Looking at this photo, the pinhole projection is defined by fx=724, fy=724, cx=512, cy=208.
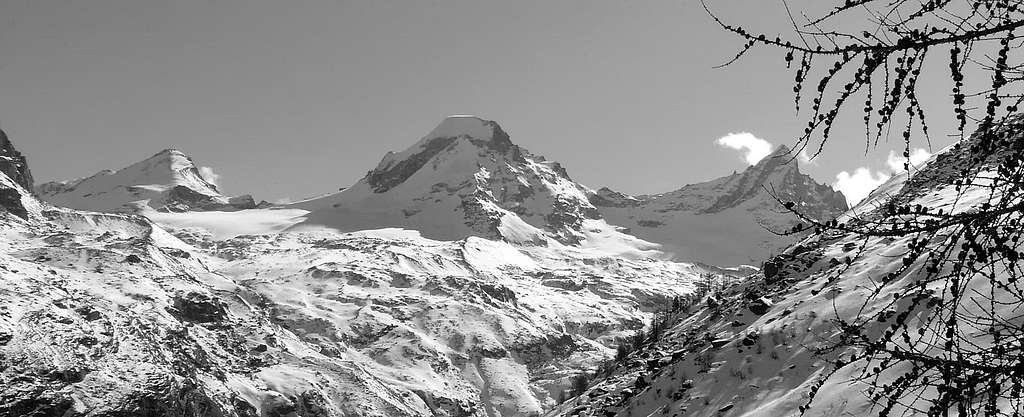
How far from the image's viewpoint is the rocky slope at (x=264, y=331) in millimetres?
88875

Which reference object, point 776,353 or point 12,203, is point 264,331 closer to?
point 12,203

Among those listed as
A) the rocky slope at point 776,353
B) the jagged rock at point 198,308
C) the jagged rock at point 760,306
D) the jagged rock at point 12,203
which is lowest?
the rocky slope at point 776,353

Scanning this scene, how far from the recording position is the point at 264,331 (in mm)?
124812

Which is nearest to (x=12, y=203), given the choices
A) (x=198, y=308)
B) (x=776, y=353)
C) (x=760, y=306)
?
(x=198, y=308)

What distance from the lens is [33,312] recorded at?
92062mm

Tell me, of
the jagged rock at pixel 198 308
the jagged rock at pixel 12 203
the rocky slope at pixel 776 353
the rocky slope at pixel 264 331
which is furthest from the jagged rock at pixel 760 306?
the jagged rock at pixel 12 203

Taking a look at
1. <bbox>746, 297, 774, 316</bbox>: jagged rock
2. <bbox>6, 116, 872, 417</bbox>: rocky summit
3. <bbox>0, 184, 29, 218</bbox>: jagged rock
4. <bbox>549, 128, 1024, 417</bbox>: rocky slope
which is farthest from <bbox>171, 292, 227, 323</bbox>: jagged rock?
<bbox>746, 297, 774, 316</bbox>: jagged rock

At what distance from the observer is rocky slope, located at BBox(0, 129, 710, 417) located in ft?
292

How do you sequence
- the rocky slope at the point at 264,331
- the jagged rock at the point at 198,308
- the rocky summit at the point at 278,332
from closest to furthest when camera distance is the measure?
the rocky summit at the point at 278,332
the rocky slope at the point at 264,331
the jagged rock at the point at 198,308

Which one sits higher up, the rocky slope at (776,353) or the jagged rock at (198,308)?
the jagged rock at (198,308)

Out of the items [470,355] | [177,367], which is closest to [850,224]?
[177,367]

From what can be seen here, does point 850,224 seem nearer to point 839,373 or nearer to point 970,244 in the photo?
point 970,244

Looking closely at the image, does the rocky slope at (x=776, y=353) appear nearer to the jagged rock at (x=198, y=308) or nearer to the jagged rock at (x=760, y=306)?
the jagged rock at (x=760, y=306)

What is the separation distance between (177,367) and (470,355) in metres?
66.8
